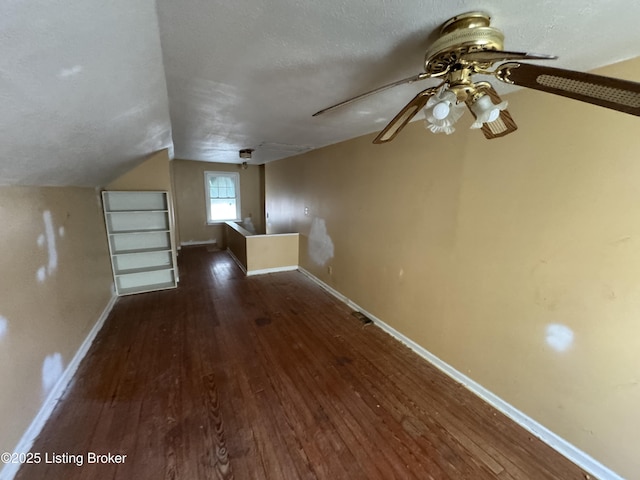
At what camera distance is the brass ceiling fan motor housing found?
92 centimetres

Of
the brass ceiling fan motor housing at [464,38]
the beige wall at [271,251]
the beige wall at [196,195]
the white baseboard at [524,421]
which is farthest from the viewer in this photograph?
the beige wall at [196,195]

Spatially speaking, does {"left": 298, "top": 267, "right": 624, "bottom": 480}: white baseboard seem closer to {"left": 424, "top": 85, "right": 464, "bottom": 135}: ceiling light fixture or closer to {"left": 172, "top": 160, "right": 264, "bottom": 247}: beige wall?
{"left": 424, "top": 85, "right": 464, "bottom": 135}: ceiling light fixture

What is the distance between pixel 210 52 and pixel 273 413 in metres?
2.23

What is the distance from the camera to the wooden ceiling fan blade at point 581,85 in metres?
0.65

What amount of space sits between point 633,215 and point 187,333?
3.53 metres

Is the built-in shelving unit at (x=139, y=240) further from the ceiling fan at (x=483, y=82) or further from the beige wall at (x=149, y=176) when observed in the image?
the ceiling fan at (x=483, y=82)

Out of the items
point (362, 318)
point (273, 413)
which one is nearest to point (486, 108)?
point (273, 413)

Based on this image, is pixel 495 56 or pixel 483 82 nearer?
pixel 495 56

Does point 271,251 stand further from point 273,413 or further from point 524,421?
point 524,421

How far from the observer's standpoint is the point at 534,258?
1.61 m

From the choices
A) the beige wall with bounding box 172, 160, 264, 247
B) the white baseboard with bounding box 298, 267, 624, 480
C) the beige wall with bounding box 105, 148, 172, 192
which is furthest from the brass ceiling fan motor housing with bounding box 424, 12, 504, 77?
the beige wall with bounding box 172, 160, 264, 247

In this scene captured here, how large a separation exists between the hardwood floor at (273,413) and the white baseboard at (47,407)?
52 mm

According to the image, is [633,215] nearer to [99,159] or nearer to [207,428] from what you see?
[207,428]

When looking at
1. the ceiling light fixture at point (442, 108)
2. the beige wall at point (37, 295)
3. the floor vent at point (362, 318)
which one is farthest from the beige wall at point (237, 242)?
the ceiling light fixture at point (442, 108)
